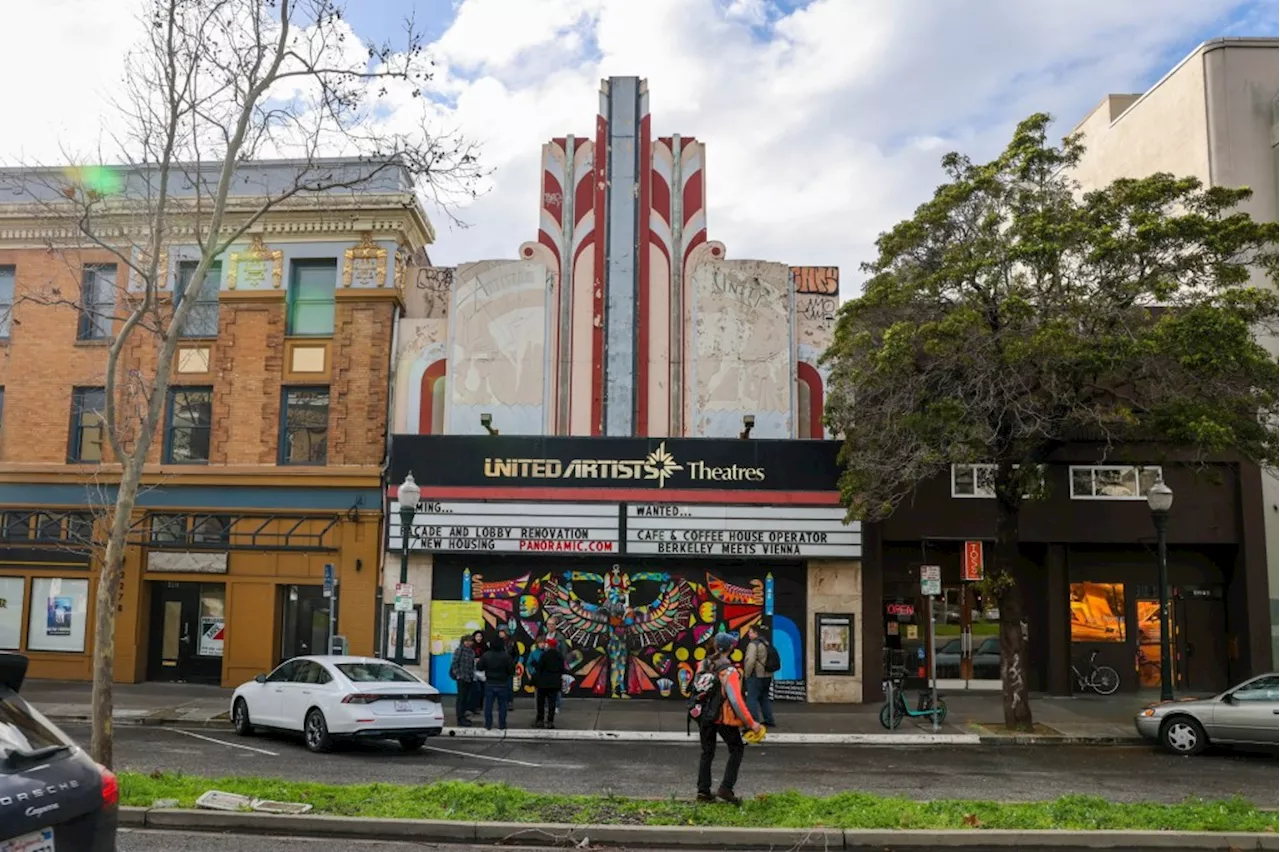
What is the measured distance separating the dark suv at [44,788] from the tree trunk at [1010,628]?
54.6 feet

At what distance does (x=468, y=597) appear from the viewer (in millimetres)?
23344

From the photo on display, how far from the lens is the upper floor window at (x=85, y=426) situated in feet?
82.8

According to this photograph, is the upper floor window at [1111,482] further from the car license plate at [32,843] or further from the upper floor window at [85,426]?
the car license plate at [32,843]

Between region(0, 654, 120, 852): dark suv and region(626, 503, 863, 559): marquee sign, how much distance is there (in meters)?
18.3

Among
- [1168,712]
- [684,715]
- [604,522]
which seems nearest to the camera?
[1168,712]

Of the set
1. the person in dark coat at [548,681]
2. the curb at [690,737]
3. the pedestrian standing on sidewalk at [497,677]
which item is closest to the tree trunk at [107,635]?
the pedestrian standing on sidewalk at [497,677]

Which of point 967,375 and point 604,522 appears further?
point 604,522

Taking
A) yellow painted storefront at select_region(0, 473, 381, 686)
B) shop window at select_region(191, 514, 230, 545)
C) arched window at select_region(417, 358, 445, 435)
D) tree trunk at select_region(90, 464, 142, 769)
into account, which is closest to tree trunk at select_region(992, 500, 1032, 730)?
arched window at select_region(417, 358, 445, 435)

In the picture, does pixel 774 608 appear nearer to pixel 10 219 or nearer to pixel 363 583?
pixel 363 583

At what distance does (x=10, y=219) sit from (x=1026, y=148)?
22.9 metres

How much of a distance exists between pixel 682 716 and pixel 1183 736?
8662 millimetres

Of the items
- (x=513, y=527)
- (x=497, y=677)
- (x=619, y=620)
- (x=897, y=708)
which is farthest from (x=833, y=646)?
(x=497, y=677)

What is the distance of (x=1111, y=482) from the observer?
78.7 feet

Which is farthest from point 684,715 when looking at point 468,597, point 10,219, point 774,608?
point 10,219
